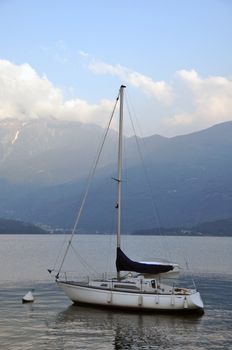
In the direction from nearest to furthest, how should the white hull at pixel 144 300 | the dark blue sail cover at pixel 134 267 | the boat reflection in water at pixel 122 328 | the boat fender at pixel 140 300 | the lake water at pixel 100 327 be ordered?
1. the lake water at pixel 100 327
2. the boat reflection in water at pixel 122 328
3. the white hull at pixel 144 300
4. the boat fender at pixel 140 300
5. the dark blue sail cover at pixel 134 267

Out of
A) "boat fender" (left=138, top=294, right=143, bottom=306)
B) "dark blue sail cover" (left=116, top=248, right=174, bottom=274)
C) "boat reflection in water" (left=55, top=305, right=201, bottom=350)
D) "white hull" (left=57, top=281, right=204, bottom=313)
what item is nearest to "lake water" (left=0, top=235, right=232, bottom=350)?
"boat reflection in water" (left=55, top=305, right=201, bottom=350)

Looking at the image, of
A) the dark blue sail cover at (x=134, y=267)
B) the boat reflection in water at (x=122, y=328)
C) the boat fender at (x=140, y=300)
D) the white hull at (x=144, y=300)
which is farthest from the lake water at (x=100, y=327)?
the dark blue sail cover at (x=134, y=267)

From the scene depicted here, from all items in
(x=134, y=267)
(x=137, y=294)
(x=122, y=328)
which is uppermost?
(x=134, y=267)

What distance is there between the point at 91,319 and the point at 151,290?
21.4ft

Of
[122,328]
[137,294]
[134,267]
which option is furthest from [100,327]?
[134,267]

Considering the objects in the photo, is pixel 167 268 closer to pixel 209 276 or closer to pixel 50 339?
pixel 50 339

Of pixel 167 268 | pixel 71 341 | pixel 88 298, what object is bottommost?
pixel 71 341

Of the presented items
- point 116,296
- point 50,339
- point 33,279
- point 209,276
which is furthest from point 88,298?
point 209,276

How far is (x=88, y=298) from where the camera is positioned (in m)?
A: 52.4

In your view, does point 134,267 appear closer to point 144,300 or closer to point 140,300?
point 140,300

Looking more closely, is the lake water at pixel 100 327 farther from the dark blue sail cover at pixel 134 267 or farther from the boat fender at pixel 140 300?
the dark blue sail cover at pixel 134 267

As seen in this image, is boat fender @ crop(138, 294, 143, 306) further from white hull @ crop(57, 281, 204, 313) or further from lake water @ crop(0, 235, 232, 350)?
lake water @ crop(0, 235, 232, 350)

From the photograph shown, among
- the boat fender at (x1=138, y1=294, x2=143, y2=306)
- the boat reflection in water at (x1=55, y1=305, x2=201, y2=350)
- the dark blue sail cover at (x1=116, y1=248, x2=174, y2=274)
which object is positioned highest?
the dark blue sail cover at (x1=116, y1=248, x2=174, y2=274)

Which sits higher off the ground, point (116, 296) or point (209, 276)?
point (209, 276)
